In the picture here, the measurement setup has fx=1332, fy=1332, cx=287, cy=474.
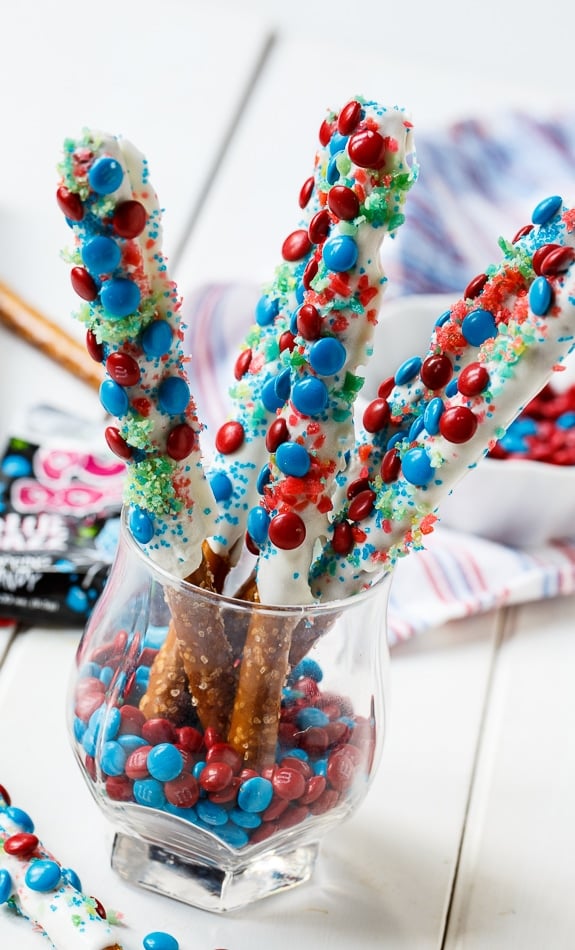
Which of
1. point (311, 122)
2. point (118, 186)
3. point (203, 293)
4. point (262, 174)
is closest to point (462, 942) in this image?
point (118, 186)

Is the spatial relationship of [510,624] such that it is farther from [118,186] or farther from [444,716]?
[118,186]

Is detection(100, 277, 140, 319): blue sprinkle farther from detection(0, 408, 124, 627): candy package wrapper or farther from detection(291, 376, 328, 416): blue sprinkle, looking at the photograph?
detection(0, 408, 124, 627): candy package wrapper

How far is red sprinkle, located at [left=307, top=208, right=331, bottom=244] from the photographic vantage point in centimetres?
55

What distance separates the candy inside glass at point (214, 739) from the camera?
61cm

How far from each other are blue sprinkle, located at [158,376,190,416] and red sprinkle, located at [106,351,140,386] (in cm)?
2

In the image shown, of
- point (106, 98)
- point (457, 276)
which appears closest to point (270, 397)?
point (457, 276)

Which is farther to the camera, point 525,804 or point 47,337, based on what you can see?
point 47,337

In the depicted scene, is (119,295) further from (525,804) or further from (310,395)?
(525,804)

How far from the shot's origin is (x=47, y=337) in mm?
1030

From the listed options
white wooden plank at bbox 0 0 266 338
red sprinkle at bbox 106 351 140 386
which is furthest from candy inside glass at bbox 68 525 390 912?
white wooden plank at bbox 0 0 266 338

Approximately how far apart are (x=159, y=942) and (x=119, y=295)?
321 millimetres

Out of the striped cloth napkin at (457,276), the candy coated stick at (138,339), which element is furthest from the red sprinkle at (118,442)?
the striped cloth napkin at (457,276)

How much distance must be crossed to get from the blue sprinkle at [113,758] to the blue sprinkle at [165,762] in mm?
20

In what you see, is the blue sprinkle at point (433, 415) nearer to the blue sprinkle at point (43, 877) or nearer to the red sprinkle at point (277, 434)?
the red sprinkle at point (277, 434)
